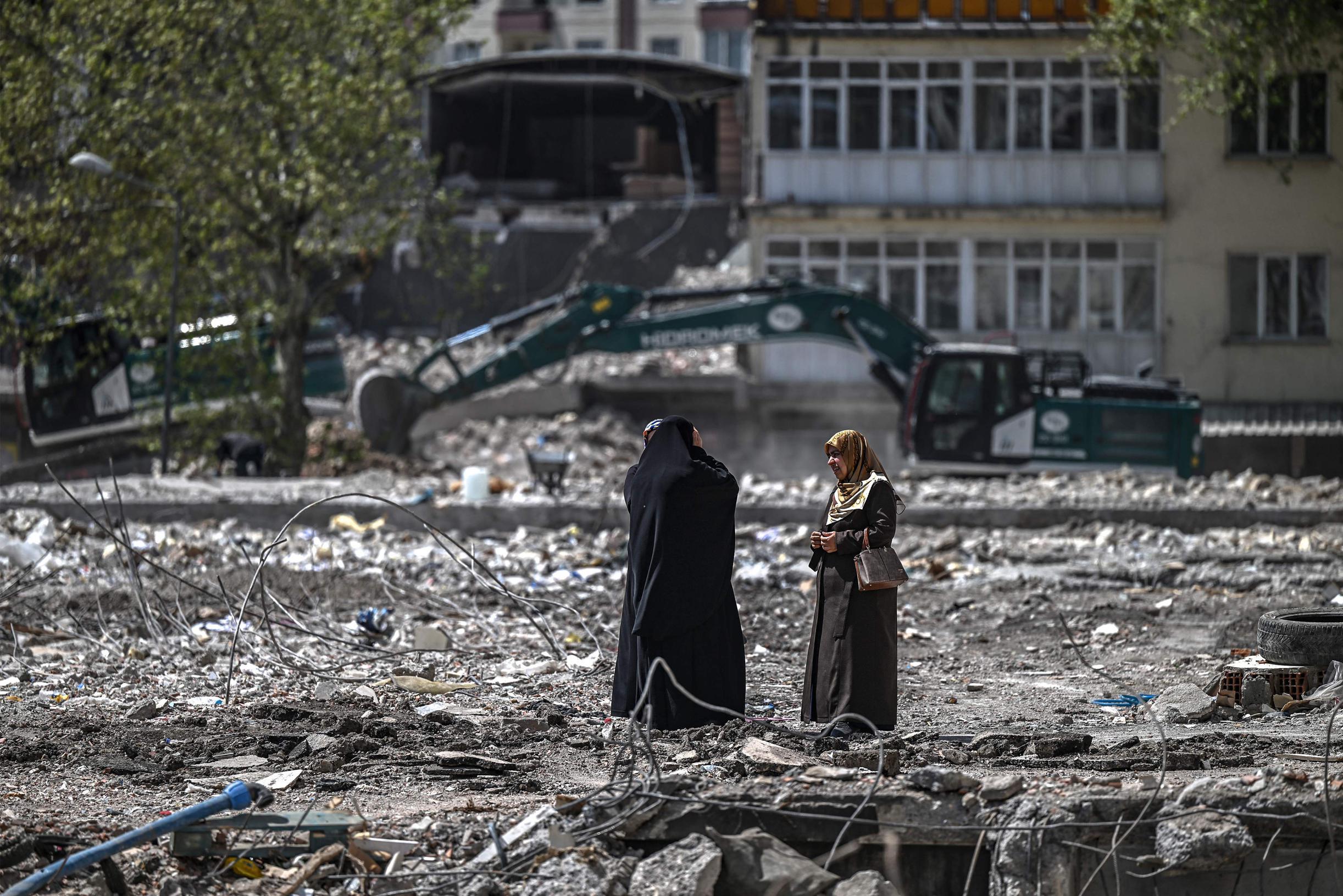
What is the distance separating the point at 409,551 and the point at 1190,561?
693cm

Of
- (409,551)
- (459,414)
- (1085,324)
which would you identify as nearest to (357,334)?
(459,414)

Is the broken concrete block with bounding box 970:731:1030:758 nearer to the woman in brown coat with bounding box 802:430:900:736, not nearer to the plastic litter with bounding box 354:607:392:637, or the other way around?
the woman in brown coat with bounding box 802:430:900:736

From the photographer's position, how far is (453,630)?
10.4 m

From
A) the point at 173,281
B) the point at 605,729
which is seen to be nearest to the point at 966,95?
the point at 173,281

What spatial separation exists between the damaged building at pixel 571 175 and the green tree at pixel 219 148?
5.68 metres

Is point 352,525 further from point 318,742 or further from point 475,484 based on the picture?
point 318,742

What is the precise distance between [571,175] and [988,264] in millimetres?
15308

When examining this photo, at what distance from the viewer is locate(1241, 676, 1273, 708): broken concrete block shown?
763 centimetres

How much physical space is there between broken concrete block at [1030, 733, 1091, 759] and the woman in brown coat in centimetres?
70

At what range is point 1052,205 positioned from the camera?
78.7 feet

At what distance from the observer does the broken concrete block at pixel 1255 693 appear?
7629 millimetres

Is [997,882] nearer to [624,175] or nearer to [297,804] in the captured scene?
[297,804]

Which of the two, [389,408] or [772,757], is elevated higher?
[389,408]

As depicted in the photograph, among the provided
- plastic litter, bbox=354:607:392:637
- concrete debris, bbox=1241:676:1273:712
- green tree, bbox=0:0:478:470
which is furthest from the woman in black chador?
green tree, bbox=0:0:478:470
